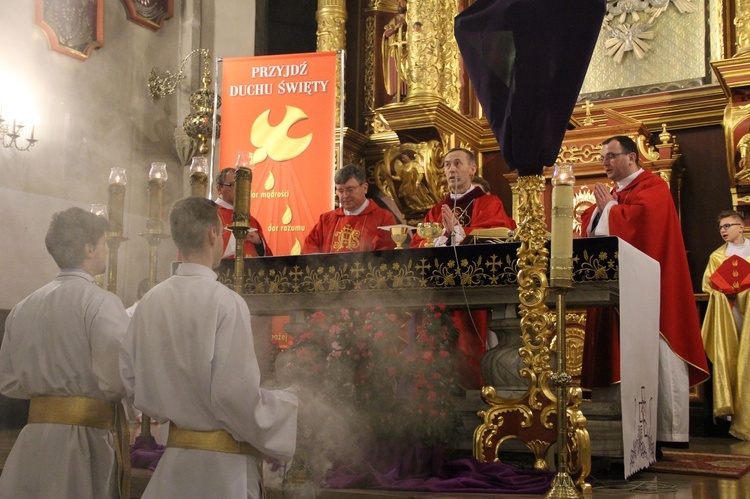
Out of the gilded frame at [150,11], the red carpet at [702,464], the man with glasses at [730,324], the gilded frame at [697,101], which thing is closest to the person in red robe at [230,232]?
the red carpet at [702,464]

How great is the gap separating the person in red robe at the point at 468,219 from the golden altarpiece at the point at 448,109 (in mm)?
680

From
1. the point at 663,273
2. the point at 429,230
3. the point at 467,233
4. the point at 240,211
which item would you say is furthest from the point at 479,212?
the point at 240,211

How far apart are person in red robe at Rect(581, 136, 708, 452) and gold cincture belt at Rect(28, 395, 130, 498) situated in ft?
10.2

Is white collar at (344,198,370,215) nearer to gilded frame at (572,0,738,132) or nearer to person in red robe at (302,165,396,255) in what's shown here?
person in red robe at (302,165,396,255)

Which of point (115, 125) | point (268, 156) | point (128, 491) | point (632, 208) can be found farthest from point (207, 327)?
point (115, 125)

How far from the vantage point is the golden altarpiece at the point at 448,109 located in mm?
7820

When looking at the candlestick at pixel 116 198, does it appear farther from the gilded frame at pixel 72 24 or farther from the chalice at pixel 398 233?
the gilded frame at pixel 72 24

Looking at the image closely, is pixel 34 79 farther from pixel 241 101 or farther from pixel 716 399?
pixel 716 399

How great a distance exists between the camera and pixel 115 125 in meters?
9.28

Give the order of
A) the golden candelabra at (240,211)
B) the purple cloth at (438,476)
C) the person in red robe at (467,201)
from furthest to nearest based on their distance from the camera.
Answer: the person in red robe at (467,201), the purple cloth at (438,476), the golden candelabra at (240,211)

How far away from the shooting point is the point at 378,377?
423 cm

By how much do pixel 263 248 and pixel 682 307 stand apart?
9.30ft

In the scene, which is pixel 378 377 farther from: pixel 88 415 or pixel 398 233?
pixel 88 415

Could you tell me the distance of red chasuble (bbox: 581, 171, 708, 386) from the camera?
224 inches
